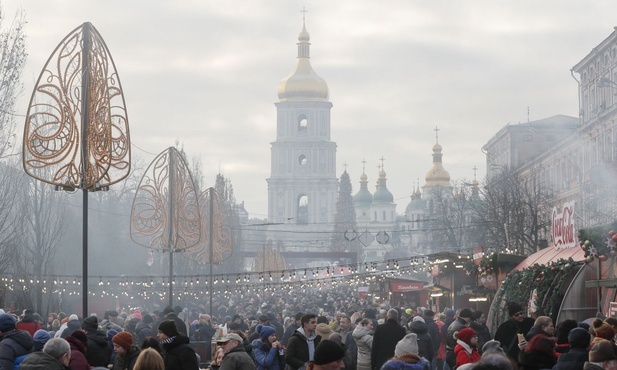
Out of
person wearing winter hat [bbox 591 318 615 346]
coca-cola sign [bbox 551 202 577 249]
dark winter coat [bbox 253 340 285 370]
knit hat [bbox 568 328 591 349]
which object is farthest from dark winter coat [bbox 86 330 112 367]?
coca-cola sign [bbox 551 202 577 249]

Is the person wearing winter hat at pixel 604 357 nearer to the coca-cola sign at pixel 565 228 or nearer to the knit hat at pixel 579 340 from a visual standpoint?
the knit hat at pixel 579 340

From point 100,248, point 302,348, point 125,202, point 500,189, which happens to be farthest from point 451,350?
point 125,202

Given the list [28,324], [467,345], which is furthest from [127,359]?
[28,324]

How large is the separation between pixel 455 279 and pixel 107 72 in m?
24.3

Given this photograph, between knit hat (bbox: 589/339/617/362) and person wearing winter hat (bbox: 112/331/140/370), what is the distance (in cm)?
469

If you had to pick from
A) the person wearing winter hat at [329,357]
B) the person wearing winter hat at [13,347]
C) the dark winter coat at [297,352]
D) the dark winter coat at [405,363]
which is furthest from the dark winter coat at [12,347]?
the person wearing winter hat at [329,357]

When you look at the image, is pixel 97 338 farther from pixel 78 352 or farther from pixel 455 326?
pixel 455 326

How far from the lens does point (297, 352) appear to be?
16.0 meters

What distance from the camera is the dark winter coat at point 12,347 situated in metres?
13.2

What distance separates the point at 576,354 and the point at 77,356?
469 cm

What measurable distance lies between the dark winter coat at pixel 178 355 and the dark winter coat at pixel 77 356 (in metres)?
0.78

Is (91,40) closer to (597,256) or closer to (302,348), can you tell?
(302,348)

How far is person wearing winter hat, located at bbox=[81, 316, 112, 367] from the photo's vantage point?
15.2m

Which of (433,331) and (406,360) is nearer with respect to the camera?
(406,360)
